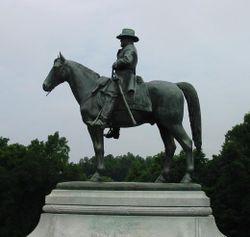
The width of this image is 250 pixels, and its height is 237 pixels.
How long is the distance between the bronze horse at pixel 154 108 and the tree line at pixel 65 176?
70.7ft

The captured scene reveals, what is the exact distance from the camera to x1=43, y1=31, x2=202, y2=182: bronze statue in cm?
1141

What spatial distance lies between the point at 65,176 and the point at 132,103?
31617mm

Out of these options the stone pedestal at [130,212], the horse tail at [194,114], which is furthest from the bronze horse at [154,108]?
the stone pedestal at [130,212]

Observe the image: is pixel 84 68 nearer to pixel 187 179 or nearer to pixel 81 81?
pixel 81 81

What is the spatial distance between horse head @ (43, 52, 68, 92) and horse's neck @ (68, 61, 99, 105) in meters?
0.15

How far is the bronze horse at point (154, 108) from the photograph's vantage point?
37.5ft

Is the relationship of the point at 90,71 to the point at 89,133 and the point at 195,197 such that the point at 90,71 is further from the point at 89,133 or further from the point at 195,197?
the point at 195,197

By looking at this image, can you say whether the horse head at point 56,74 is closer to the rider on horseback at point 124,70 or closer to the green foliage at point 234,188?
the rider on horseback at point 124,70

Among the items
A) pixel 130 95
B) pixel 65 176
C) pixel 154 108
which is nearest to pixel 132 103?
pixel 130 95

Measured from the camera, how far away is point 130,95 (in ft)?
37.7

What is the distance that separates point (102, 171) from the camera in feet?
37.6

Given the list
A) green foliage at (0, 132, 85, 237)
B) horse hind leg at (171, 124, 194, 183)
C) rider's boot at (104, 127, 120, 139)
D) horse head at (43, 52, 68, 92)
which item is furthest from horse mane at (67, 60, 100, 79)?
green foliage at (0, 132, 85, 237)

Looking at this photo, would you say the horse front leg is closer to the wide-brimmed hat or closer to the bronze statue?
the bronze statue

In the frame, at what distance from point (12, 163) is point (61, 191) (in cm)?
3298
